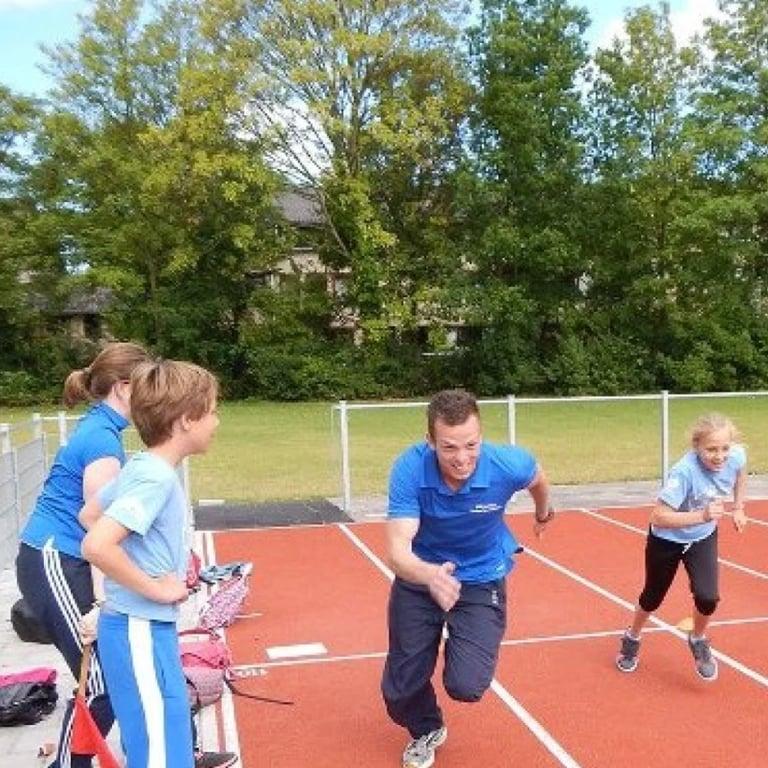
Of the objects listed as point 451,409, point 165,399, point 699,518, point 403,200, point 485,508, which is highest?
point 403,200

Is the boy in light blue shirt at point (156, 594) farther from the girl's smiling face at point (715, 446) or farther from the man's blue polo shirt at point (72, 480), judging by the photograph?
the girl's smiling face at point (715, 446)

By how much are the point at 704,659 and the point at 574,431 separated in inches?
677

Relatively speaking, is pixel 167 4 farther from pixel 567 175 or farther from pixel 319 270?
pixel 567 175

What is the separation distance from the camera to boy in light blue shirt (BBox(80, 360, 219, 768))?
2998 millimetres

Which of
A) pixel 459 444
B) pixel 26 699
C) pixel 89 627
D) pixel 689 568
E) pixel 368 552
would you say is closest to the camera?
pixel 89 627

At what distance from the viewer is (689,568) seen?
548 cm

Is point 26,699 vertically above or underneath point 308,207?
underneath

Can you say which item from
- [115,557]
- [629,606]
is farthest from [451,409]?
[629,606]

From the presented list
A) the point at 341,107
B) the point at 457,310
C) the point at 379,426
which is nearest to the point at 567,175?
the point at 457,310

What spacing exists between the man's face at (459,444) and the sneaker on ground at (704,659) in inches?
100

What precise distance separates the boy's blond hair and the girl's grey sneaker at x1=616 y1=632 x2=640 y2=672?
3.82m

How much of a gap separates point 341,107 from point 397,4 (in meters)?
4.46

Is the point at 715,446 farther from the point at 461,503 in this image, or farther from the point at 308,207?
the point at 308,207

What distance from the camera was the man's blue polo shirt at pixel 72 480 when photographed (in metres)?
3.72
